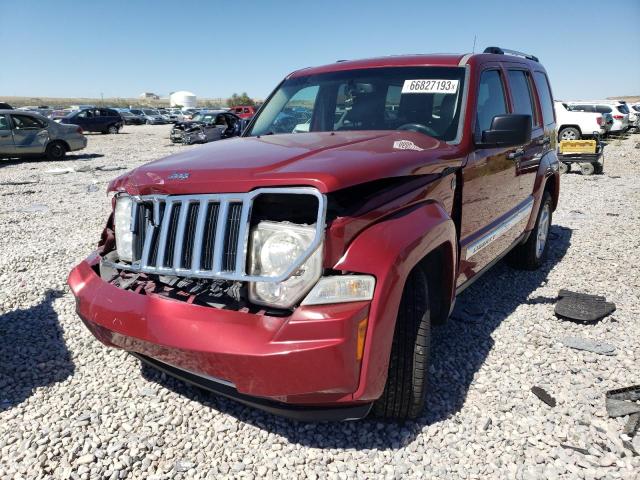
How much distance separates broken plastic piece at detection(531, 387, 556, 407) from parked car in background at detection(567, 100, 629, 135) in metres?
22.7

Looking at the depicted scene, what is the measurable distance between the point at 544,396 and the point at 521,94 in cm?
268

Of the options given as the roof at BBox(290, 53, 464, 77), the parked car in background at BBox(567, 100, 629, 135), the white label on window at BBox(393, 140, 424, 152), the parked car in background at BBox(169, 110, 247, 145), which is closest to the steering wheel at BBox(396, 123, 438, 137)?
the white label on window at BBox(393, 140, 424, 152)

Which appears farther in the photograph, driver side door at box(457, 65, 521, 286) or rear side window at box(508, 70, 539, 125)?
rear side window at box(508, 70, 539, 125)

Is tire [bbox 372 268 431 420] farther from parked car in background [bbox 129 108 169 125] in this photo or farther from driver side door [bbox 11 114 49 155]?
parked car in background [bbox 129 108 169 125]

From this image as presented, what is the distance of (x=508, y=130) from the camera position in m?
3.02

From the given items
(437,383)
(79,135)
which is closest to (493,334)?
(437,383)

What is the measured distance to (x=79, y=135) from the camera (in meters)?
16.4

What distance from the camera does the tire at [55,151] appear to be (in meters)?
15.6

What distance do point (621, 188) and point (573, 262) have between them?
6.47 meters

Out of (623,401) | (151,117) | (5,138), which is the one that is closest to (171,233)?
(623,401)

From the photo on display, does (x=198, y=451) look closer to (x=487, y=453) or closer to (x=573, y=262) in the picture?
(x=487, y=453)

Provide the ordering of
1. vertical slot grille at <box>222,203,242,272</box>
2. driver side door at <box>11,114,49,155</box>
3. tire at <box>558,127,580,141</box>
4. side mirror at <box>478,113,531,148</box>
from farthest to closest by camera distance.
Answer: tire at <box>558,127,580,141</box>, driver side door at <box>11,114,49,155</box>, side mirror at <box>478,113,531,148</box>, vertical slot grille at <box>222,203,242,272</box>

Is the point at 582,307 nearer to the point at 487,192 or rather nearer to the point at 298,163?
the point at 487,192

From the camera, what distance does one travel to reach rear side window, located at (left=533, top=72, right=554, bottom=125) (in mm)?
4893
